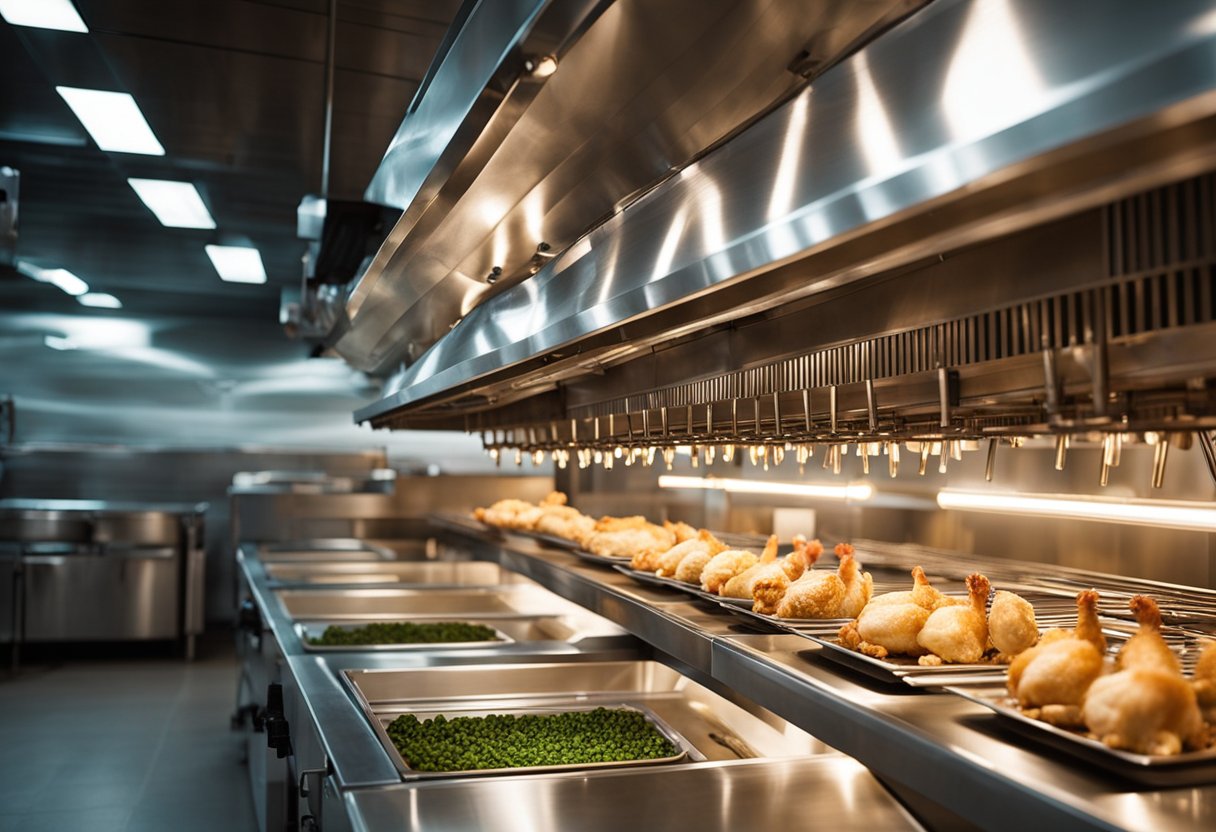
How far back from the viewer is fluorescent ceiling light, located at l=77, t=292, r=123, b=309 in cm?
932

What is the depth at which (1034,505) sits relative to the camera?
400cm

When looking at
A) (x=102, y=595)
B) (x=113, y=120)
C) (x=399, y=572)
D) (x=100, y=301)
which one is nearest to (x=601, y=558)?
(x=399, y=572)

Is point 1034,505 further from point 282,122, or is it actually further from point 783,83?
point 282,122

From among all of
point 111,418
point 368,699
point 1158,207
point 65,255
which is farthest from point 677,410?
point 111,418

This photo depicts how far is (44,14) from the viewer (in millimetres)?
3611

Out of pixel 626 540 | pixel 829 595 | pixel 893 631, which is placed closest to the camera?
pixel 893 631

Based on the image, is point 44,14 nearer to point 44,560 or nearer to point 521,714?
point 521,714

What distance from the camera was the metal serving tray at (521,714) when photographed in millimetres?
2090

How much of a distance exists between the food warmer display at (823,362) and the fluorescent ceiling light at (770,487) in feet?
5.08

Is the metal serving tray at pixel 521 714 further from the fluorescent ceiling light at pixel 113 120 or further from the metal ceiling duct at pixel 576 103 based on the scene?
the fluorescent ceiling light at pixel 113 120

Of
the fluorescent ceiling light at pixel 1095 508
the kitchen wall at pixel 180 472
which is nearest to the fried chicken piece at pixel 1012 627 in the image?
the fluorescent ceiling light at pixel 1095 508

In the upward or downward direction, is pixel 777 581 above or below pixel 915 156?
below

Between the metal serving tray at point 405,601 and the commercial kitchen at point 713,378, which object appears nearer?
the commercial kitchen at point 713,378

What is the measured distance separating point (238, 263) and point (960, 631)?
713cm
